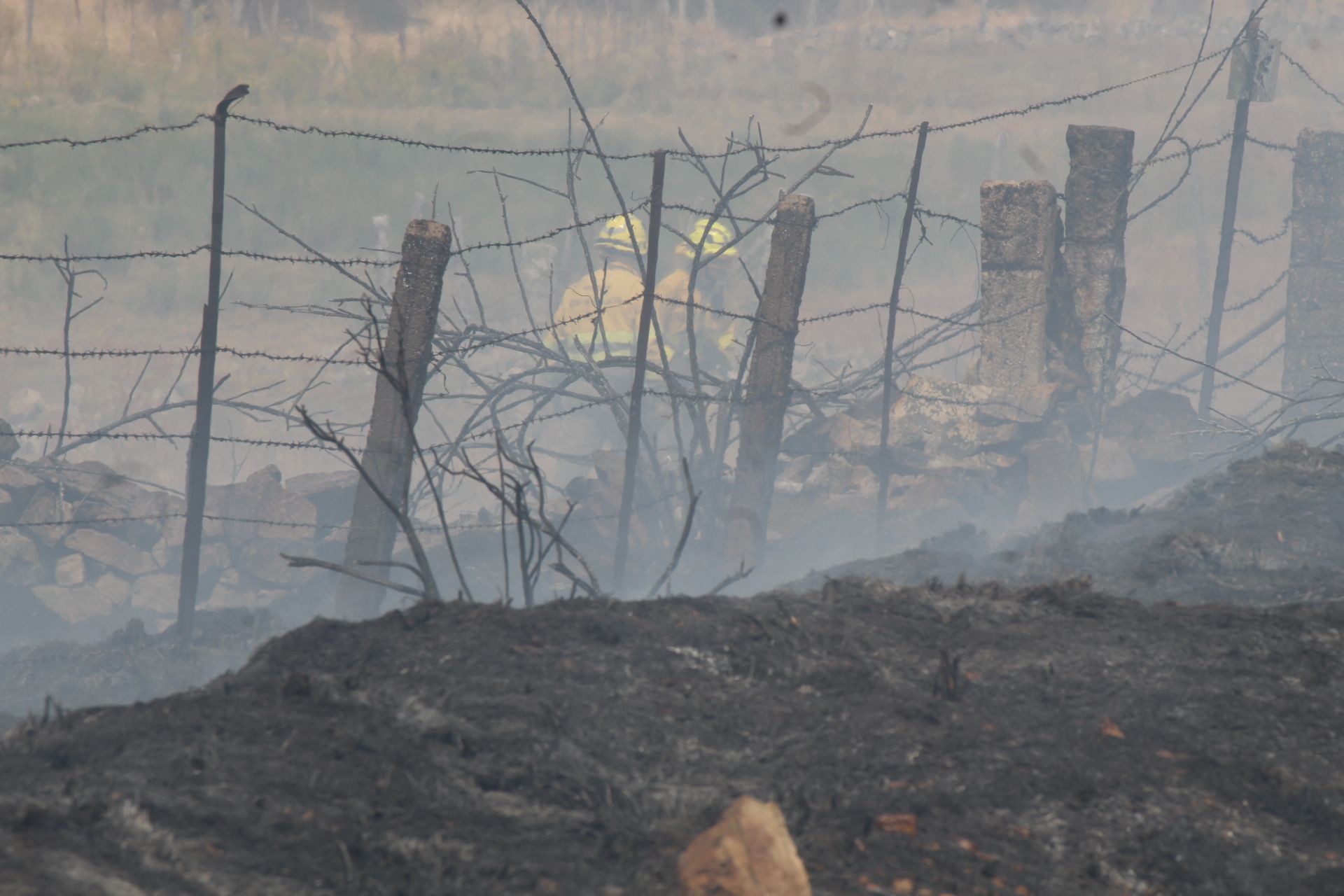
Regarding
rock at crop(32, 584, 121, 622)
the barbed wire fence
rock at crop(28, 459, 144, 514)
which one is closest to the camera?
the barbed wire fence

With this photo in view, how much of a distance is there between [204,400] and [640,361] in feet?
8.97

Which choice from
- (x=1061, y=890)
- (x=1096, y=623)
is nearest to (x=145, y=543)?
(x=1096, y=623)

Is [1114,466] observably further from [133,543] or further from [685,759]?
[685,759]

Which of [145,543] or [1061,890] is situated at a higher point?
[1061,890]

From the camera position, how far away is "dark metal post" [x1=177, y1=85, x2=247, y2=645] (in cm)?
612

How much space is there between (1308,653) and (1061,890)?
1455mm

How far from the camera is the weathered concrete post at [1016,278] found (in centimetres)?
1076

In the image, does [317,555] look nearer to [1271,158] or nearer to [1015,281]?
[1015,281]

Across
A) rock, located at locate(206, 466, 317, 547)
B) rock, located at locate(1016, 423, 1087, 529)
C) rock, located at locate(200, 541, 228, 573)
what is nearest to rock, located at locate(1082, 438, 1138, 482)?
rock, located at locate(1016, 423, 1087, 529)

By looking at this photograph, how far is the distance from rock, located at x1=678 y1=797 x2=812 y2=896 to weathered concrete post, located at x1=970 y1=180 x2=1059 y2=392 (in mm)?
9535

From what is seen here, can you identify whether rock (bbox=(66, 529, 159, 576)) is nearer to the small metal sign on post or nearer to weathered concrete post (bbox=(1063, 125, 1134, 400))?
weathered concrete post (bbox=(1063, 125, 1134, 400))

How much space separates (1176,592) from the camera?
5371mm

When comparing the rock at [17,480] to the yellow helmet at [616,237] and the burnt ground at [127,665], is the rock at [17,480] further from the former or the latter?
the yellow helmet at [616,237]

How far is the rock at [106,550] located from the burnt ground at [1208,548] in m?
5.91
